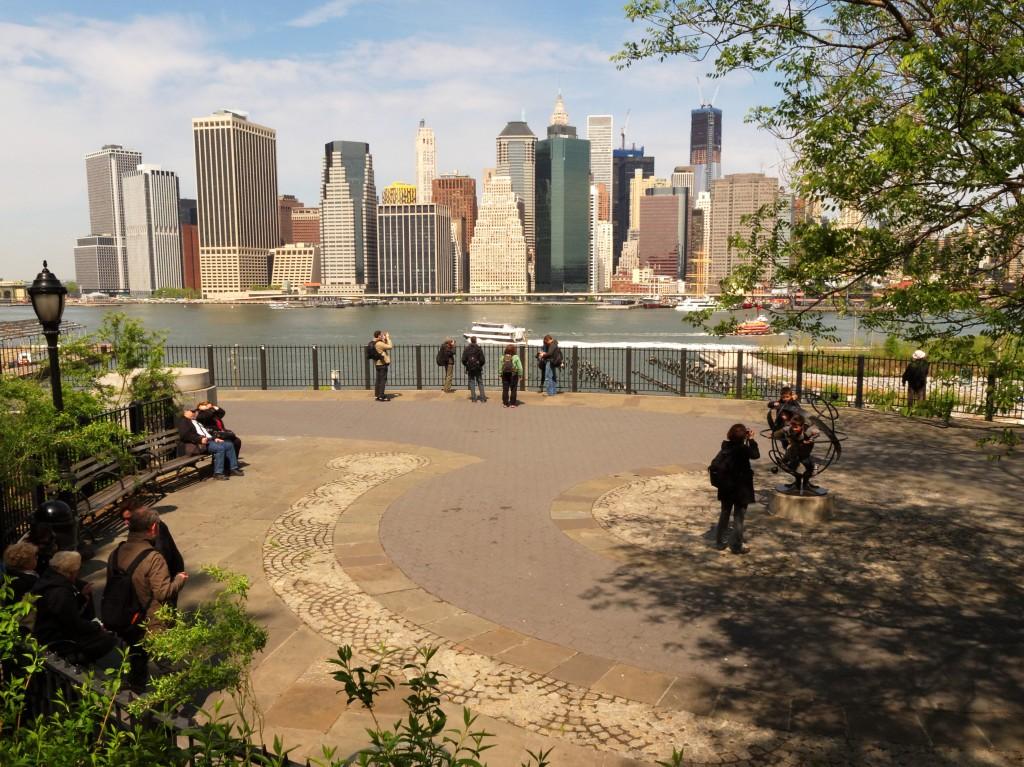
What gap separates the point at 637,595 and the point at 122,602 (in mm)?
4693

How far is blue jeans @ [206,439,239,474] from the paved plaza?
1.37ft

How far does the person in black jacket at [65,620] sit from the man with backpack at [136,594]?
0.76ft

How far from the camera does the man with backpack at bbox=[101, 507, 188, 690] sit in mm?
5758

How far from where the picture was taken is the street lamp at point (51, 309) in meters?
8.95

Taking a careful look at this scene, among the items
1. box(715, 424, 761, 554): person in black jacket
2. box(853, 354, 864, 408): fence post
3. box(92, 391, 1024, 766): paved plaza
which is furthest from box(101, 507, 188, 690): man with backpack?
box(853, 354, 864, 408): fence post

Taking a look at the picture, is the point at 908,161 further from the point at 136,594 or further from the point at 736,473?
the point at 136,594

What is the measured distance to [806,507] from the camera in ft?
33.4

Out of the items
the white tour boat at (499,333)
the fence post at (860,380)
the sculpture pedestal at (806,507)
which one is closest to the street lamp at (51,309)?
the sculpture pedestal at (806,507)

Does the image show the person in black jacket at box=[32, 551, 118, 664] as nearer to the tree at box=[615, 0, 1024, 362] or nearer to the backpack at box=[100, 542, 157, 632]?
the backpack at box=[100, 542, 157, 632]

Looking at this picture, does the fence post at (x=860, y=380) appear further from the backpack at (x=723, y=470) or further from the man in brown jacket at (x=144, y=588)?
the man in brown jacket at (x=144, y=588)

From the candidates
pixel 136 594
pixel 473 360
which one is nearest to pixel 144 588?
pixel 136 594

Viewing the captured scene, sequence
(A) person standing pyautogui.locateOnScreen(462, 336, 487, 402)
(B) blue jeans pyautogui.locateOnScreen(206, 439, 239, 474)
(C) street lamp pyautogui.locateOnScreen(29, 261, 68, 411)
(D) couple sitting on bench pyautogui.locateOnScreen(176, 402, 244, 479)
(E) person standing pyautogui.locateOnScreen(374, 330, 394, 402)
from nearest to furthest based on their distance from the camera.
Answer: (C) street lamp pyautogui.locateOnScreen(29, 261, 68, 411)
(D) couple sitting on bench pyautogui.locateOnScreen(176, 402, 244, 479)
(B) blue jeans pyautogui.locateOnScreen(206, 439, 239, 474)
(A) person standing pyautogui.locateOnScreen(462, 336, 487, 402)
(E) person standing pyautogui.locateOnScreen(374, 330, 394, 402)

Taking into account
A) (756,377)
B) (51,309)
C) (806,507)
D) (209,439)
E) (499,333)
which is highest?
(51,309)

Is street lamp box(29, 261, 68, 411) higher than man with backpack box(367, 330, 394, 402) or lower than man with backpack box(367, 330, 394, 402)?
higher
